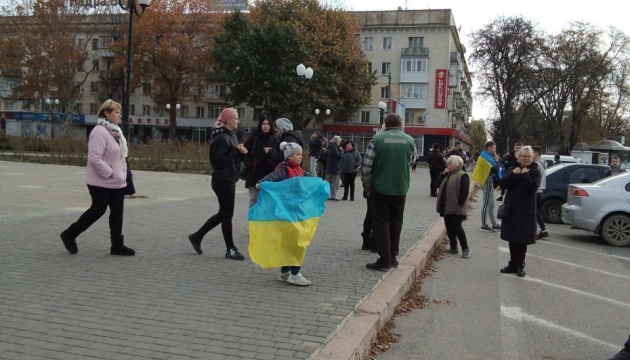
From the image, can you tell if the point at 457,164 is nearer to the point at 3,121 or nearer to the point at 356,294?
the point at 356,294

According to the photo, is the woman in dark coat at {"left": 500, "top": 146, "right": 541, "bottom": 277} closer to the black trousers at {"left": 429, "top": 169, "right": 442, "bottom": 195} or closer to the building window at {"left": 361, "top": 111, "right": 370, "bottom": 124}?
the black trousers at {"left": 429, "top": 169, "right": 442, "bottom": 195}

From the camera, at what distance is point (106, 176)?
6301 millimetres

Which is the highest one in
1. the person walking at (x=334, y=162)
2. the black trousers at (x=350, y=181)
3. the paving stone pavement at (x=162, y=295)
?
the person walking at (x=334, y=162)

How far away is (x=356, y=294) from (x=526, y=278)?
314 cm

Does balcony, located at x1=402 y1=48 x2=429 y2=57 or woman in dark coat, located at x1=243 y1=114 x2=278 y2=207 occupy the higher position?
balcony, located at x1=402 y1=48 x2=429 y2=57

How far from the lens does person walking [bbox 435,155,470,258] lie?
327 inches

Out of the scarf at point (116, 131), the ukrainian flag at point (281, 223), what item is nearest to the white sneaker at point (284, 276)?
the ukrainian flag at point (281, 223)

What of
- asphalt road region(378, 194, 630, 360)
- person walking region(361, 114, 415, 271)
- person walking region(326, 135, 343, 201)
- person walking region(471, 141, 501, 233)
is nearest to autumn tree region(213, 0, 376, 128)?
person walking region(326, 135, 343, 201)

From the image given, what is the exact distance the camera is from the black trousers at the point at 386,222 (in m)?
6.41

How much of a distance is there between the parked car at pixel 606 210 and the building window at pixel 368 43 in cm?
5692

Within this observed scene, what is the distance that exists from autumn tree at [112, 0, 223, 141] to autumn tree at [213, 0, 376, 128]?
16.3ft

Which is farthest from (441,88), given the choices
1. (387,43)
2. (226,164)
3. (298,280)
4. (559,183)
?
(298,280)

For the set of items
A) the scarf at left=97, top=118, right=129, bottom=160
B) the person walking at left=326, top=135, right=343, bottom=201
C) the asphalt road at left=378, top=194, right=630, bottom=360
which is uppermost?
the scarf at left=97, top=118, right=129, bottom=160

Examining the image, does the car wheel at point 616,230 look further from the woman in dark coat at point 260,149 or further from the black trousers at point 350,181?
the woman in dark coat at point 260,149
